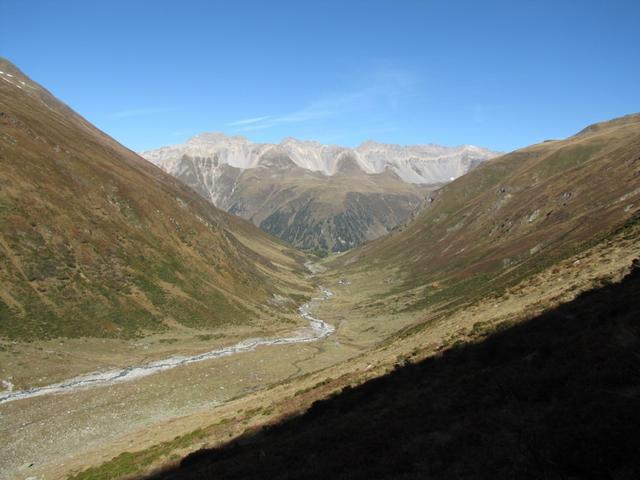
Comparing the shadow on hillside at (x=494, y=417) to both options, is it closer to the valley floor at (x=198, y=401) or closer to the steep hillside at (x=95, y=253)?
the valley floor at (x=198, y=401)

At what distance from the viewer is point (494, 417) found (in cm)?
1998

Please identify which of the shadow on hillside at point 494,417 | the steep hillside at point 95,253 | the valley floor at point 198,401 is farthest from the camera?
the steep hillside at point 95,253

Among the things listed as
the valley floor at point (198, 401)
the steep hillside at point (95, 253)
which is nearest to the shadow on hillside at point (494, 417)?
the valley floor at point (198, 401)

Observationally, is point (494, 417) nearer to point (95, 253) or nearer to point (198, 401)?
point (198, 401)

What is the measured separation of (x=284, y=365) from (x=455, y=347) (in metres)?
55.5

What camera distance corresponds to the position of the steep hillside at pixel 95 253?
9344 cm

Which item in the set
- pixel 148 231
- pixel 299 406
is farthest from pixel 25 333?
pixel 299 406

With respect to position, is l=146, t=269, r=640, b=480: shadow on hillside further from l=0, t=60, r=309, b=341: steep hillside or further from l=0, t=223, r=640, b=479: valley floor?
l=0, t=60, r=309, b=341: steep hillside

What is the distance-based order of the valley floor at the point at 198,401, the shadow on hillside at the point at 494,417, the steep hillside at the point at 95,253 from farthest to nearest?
the steep hillside at the point at 95,253
the valley floor at the point at 198,401
the shadow on hillside at the point at 494,417

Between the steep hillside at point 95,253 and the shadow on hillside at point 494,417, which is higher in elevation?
the steep hillside at point 95,253

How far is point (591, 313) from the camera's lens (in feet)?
92.4

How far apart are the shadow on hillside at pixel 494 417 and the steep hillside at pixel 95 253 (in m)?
73.8

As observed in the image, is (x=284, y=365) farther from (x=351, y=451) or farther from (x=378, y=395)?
(x=351, y=451)

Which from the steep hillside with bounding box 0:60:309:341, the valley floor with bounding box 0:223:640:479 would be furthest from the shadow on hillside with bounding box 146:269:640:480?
the steep hillside with bounding box 0:60:309:341
